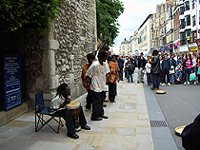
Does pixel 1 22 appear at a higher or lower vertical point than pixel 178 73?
higher

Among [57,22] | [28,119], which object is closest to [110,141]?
[28,119]

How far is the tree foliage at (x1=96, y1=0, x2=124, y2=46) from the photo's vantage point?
23.2m

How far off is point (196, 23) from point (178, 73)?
92.2 feet

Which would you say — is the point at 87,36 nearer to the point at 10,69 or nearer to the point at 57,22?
the point at 57,22

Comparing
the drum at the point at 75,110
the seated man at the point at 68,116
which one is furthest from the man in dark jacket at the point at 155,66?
the drum at the point at 75,110

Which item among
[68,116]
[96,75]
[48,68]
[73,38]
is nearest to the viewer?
[68,116]

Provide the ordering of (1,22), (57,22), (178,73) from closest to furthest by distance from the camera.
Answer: (1,22)
(57,22)
(178,73)

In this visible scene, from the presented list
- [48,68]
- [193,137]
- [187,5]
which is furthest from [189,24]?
[193,137]

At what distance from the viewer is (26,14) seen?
5617 millimetres

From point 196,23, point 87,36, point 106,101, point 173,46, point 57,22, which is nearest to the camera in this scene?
point 57,22

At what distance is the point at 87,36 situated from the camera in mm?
13430

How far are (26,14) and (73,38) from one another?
16.7 feet

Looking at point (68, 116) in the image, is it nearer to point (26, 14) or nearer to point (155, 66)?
point (26, 14)

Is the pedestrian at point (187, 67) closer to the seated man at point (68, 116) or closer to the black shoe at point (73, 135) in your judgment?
the seated man at point (68, 116)
